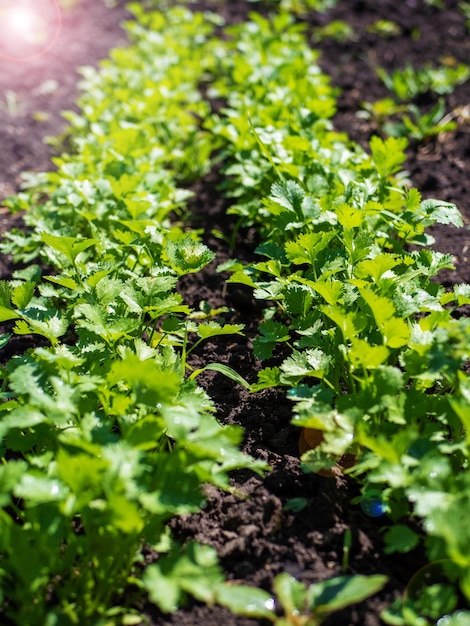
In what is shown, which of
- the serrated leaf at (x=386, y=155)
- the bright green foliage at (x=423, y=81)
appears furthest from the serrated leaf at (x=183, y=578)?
the bright green foliage at (x=423, y=81)

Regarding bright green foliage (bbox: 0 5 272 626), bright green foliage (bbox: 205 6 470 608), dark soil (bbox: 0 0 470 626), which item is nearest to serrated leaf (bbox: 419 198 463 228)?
bright green foliage (bbox: 205 6 470 608)

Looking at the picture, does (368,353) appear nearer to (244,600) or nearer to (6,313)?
(244,600)

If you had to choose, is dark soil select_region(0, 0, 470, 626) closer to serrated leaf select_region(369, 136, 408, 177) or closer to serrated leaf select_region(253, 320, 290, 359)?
serrated leaf select_region(253, 320, 290, 359)

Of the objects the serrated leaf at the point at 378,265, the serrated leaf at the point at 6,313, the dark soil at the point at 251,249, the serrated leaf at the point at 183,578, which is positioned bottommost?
the dark soil at the point at 251,249

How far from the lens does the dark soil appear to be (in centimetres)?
155

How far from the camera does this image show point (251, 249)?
2.81 meters

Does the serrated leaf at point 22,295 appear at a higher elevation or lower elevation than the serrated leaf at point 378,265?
lower

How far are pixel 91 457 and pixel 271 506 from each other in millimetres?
496

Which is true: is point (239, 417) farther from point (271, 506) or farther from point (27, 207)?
point (27, 207)

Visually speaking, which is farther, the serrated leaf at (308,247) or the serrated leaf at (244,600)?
the serrated leaf at (308,247)

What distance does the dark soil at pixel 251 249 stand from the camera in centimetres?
155

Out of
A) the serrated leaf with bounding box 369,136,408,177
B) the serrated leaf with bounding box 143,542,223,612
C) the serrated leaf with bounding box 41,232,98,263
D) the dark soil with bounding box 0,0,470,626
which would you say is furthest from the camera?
the serrated leaf with bounding box 369,136,408,177

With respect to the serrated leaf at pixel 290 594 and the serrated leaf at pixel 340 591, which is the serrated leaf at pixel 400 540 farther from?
the serrated leaf at pixel 290 594

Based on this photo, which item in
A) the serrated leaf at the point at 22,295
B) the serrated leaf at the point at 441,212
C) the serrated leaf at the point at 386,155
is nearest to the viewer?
the serrated leaf at the point at 22,295
